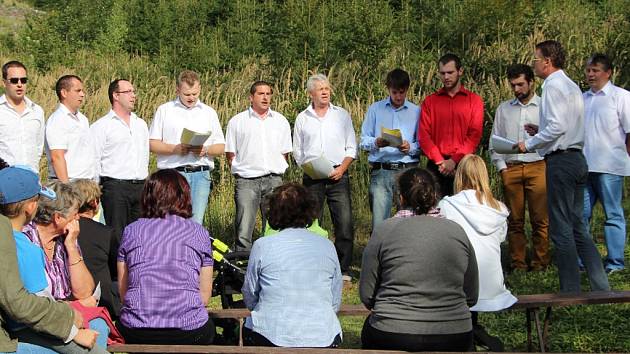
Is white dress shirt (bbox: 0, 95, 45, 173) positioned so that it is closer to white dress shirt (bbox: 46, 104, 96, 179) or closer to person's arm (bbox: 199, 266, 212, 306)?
white dress shirt (bbox: 46, 104, 96, 179)

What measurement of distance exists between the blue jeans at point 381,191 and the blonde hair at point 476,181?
2.56 m

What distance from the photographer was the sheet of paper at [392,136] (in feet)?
27.7

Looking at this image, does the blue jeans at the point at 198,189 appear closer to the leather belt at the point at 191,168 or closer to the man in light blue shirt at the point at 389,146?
the leather belt at the point at 191,168

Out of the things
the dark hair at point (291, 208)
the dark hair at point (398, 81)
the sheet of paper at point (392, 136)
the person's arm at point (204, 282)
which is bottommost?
the person's arm at point (204, 282)

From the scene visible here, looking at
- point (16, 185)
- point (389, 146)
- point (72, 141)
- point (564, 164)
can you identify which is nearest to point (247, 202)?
point (389, 146)

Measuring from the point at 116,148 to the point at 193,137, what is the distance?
749mm

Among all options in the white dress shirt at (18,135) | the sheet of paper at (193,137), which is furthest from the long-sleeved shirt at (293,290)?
the white dress shirt at (18,135)

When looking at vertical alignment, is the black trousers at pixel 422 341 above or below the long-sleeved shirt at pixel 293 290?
below

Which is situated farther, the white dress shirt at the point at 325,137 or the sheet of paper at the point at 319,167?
the white dress shirt at the point at 325,137

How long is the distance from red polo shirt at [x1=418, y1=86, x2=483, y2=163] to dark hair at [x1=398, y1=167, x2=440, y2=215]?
3266 mm

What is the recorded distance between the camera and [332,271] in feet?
16.9

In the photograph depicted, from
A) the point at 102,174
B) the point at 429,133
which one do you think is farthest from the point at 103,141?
the point at 429,133

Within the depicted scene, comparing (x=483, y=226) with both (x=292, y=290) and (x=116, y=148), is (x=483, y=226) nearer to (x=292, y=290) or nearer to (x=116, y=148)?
(x=292, y=290)

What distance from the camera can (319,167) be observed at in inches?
346
